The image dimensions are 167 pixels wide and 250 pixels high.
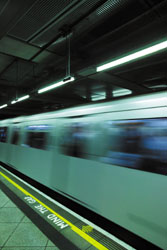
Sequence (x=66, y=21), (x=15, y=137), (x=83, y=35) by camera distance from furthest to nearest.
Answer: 1. (x=15, y=137)
2. (x=83, y=35)
3. (x=66, y=21)

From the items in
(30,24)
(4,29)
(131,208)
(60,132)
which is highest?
(30,24)

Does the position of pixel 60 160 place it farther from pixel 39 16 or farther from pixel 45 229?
pixel 39 16

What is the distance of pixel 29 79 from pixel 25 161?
469 cm

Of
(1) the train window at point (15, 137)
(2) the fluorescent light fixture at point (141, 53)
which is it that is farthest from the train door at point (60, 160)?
(1) the train window at point (15, 137)

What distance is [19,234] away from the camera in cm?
282

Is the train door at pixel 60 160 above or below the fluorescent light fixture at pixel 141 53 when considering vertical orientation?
below

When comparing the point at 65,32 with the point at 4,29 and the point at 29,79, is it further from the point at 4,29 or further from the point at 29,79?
the point at 29,79

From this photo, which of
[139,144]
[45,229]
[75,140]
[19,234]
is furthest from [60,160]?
[139,144]

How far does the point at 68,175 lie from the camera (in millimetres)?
3930

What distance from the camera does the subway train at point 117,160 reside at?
2414mm

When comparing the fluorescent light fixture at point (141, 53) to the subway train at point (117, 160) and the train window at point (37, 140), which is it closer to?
the subway train at point (117, 160)

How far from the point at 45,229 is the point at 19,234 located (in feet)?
1.48

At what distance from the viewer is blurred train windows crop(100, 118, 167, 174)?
2.45 metres

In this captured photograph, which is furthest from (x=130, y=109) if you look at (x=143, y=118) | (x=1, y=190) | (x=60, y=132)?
(x=1, y=190)
